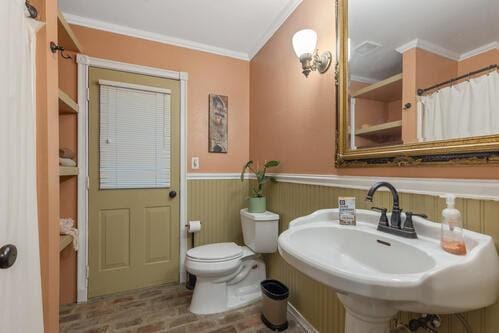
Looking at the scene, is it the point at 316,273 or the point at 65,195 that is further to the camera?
the point at 65,195

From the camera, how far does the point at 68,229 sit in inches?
68.8

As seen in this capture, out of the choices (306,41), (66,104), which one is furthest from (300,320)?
(66,104)

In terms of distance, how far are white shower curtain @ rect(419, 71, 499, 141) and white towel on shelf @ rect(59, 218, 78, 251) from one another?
231 centimetres

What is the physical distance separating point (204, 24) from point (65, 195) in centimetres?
188

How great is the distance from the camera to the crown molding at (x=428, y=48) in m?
0.88

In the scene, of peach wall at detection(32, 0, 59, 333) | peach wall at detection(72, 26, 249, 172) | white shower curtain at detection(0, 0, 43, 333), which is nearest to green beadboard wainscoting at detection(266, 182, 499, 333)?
peach wall at detection(72, 26, 249, 172)

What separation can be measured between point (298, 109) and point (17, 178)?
155cm

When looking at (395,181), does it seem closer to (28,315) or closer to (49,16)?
(28,315)

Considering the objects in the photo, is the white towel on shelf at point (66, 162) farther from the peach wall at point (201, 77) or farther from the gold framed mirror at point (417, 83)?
the gold framed mirror at point (417, 83)

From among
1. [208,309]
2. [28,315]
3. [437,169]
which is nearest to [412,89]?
[437,169]

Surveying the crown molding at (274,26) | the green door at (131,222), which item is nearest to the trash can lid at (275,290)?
the green door at (131,222)

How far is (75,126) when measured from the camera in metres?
1.92

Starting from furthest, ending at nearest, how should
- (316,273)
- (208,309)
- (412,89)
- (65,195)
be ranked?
1. (65,195)
2. (208,309)
3. (412,89)
4. (316,273)

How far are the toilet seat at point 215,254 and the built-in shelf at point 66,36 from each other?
5.87 feet
